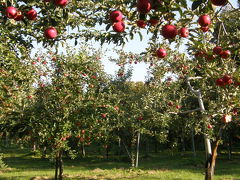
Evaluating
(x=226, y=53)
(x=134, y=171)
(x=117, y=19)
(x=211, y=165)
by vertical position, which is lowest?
(x=134, y=171)

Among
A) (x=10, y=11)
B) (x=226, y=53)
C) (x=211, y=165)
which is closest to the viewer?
(x=10, y=11)

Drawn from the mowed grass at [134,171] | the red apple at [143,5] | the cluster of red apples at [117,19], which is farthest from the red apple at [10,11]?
the mowed grass at [134,171]

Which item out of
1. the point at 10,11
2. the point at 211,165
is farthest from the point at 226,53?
the point at 211,165

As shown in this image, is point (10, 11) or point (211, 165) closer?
point (10, 11)

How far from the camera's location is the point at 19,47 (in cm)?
620

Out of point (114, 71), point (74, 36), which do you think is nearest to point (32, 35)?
point (74, 36)

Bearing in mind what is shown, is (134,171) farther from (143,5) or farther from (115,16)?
(143,5)

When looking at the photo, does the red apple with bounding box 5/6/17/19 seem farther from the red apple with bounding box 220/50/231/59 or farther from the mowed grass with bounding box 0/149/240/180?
the mowed grass with bounding box 0/149/240/180

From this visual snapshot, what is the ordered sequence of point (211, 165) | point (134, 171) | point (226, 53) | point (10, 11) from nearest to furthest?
point (10, 11)
point (226, 53)
point (211, 165)
point (134, 171)

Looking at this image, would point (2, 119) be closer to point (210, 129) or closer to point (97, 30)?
point (97, 30)

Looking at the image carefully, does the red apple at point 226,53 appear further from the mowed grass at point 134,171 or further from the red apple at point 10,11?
the mowed grass at point 134,171

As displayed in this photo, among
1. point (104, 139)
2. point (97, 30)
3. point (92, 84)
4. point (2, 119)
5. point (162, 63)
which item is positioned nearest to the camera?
point (97, 30)

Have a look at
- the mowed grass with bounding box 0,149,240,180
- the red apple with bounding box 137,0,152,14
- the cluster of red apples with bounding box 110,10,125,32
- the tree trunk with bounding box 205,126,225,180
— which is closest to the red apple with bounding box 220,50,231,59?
the cluster of red apples with bounding box 110,10,125,32

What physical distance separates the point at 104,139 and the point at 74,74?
3.49 m
